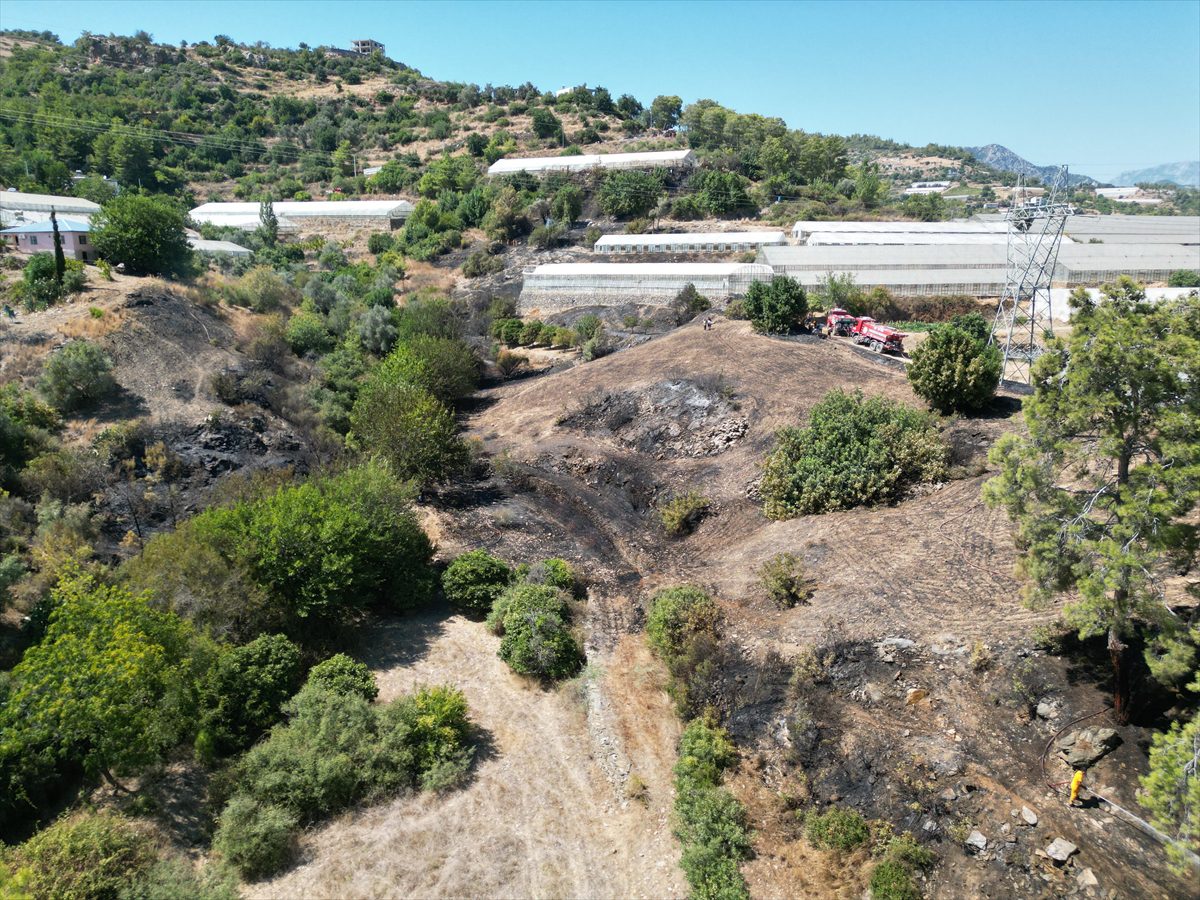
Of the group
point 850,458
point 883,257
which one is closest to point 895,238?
point 883,257

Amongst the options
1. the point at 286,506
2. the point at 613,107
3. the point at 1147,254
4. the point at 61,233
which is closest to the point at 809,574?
the point at 286,506

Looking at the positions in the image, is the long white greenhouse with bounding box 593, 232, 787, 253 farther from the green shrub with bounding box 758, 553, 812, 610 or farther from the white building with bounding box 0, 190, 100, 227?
the green shrub with bounding box 758, 553, 812, 610

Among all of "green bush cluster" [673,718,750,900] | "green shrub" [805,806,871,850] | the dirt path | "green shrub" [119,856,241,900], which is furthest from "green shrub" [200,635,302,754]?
"green shrub" [805,806,871,850]

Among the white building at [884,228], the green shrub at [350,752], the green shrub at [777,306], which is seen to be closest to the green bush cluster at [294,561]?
the green shrub at [350,752]

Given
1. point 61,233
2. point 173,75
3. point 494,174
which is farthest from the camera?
point 173,75

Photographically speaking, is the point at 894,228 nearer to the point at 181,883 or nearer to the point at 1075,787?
the point at 1075,787

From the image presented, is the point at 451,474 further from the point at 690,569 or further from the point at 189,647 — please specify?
the point at 189,647
